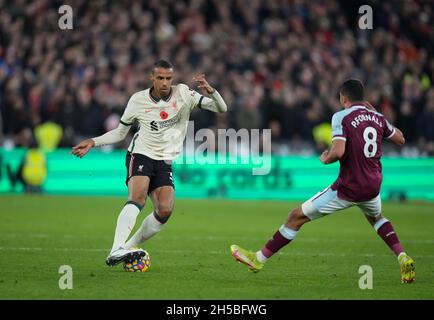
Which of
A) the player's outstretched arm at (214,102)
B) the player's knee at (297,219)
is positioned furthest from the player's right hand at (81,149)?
the player's knee at (297,219)

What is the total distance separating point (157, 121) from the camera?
35.6 ft

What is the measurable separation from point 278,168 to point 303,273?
1206 cm

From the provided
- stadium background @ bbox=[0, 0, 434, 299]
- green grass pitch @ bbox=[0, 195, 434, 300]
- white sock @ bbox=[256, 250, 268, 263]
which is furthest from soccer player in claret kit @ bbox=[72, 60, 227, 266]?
stadium background @ bbox=[0, 0, 434, 299]

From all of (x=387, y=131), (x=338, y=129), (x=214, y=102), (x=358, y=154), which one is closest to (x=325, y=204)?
(x=358, y=154)

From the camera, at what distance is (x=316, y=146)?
2355 centimetres

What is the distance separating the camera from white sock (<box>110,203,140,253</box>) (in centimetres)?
1020

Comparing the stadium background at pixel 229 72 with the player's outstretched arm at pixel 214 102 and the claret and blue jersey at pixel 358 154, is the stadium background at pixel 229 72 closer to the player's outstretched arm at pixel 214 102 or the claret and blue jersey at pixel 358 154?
the player's outstretched arm at pixel 214 102

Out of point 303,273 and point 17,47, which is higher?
point 17,47
